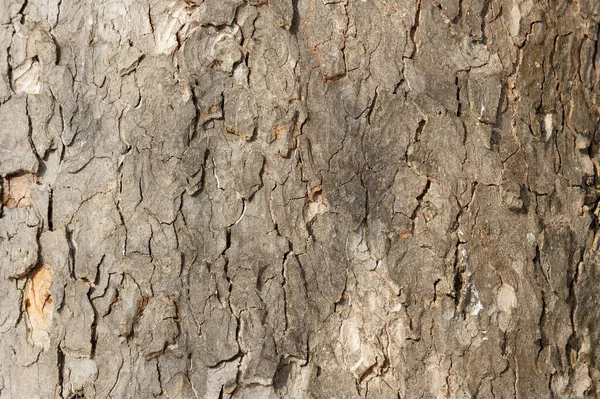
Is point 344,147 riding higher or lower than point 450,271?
higher

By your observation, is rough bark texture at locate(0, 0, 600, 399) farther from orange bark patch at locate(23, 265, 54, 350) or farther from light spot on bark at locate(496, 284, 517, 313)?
orange bark patch at locate(23, 265, 54, 350)

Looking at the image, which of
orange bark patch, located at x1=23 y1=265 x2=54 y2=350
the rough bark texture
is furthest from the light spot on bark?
orange bark patch, located at x1=23 y1=265 x2=54 y2=350

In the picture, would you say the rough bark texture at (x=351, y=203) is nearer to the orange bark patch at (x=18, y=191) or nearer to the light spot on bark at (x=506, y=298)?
the light spot on bark at (x=506, y=298)

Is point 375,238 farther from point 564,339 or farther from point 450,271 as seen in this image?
point 564,339

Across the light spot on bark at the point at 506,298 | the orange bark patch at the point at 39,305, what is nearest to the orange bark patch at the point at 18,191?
the orange bark patch at the point at 39,305

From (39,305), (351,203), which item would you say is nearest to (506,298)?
(351,203)

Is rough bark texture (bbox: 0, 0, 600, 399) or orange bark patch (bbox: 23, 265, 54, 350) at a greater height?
rough bark texture (bbox: 0, 0, 600, 399)

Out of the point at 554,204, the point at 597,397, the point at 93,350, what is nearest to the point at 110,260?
the point at 93,350
